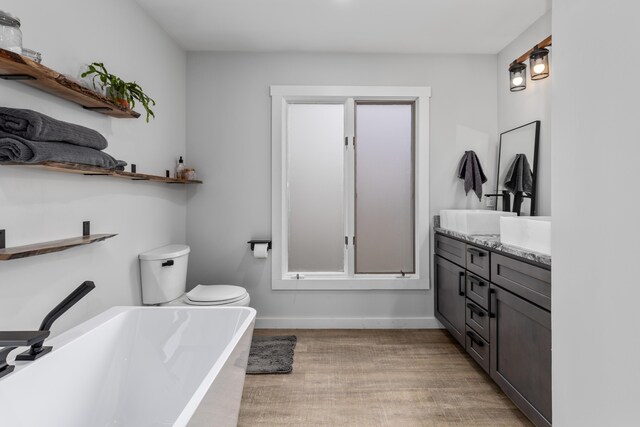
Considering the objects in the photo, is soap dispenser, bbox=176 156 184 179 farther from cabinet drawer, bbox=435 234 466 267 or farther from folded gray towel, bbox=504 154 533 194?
folded gray towel, bbox=504 154 533 194

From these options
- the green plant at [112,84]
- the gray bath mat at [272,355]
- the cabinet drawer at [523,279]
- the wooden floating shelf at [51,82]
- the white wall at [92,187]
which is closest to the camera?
the wooden floating shelf at [51,82]

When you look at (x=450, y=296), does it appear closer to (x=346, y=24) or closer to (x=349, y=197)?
(x=349, y=197)

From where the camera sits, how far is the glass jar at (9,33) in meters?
1.27

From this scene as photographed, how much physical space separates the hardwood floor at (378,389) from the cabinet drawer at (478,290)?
52cm

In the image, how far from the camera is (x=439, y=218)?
3.27 metres

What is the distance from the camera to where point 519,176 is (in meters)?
2.83

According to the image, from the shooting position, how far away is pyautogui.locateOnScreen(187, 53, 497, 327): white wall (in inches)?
128

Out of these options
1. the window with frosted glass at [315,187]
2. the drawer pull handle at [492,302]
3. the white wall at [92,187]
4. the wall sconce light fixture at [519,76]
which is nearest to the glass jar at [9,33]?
the white wall at [92,187]

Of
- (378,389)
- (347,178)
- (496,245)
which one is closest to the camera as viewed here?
(496,245)

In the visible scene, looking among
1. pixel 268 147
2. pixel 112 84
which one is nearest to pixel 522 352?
pixel 268 147

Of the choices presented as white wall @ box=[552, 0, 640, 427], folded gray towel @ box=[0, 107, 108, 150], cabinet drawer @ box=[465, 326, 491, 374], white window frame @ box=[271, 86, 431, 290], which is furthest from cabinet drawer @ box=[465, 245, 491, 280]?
folded gray towel @ box=[0, 107, 108, 150]

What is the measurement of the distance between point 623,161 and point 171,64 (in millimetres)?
3130

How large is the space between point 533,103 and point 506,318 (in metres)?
1.65

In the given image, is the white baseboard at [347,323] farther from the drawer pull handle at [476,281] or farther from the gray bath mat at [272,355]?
the drawer pull handle at [476,281]
